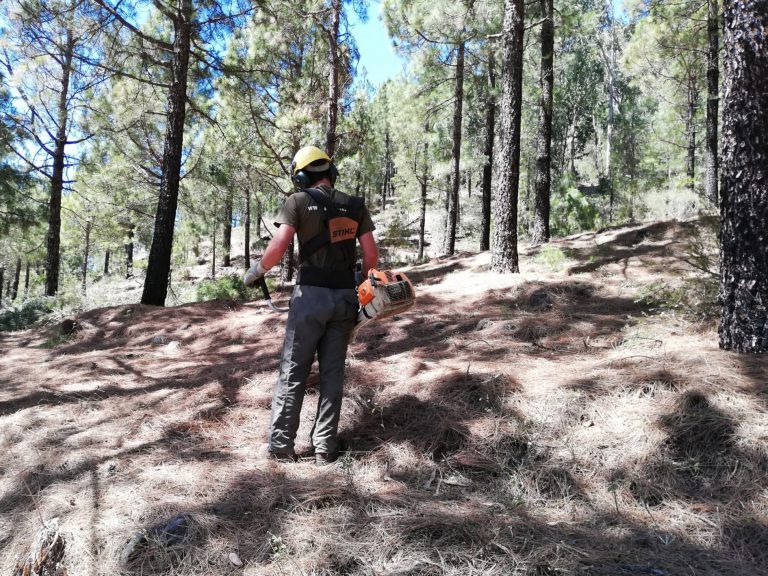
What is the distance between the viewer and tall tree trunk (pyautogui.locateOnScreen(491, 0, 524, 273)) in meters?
8.03

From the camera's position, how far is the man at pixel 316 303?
3170 millimetres

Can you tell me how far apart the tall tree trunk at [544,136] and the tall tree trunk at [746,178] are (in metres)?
8.16

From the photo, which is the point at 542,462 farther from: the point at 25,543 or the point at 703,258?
the point at 703,258

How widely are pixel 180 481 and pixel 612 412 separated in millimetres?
2549

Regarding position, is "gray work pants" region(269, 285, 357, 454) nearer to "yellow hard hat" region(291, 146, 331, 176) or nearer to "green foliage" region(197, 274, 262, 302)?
"yellow hard hat" region(291, 146, 331, 176)

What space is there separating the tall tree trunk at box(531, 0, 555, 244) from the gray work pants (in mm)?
9460

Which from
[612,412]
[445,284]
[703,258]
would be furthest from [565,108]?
[612,412]

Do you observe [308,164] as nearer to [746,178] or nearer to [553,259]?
[746,178]

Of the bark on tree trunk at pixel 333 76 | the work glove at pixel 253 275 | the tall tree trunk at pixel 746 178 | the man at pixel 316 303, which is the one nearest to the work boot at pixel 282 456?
the man at pixel 316 303

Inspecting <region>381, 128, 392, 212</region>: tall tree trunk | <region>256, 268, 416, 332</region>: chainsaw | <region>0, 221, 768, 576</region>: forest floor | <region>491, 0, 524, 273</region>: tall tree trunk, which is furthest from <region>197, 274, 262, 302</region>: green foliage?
<region>381, 128, 392, 212</region>: tall tree trunk

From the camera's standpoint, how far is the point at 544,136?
11.9m

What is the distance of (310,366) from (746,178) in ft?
10.5

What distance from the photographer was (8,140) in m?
13.5

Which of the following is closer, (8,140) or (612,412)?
(612,412)
